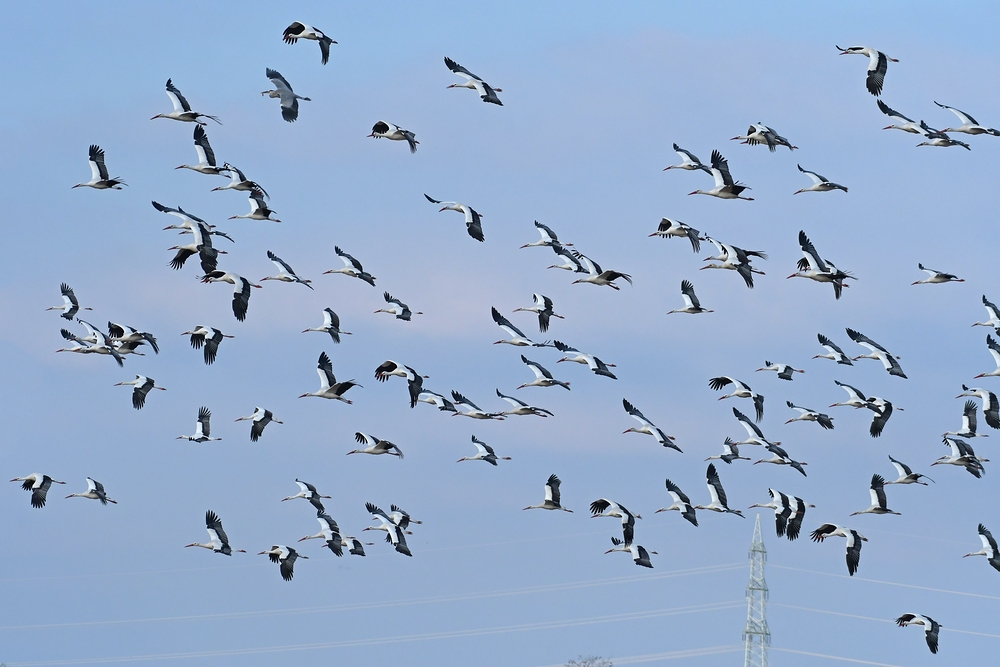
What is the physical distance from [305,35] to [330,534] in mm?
17036

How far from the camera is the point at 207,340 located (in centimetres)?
5762

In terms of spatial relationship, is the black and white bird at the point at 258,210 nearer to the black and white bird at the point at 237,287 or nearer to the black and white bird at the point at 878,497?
the black and white bird at the point at 237,287

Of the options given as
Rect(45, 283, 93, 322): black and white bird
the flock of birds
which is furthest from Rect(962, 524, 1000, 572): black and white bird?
Rect(45, 283, 93, 322): black and white bird

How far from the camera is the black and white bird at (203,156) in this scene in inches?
2269

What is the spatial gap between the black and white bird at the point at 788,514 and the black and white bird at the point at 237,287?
16.0 m

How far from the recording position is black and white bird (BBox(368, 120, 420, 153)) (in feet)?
179

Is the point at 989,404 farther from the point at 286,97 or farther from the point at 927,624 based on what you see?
the point at 286,97

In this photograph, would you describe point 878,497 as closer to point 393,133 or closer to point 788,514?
point 788,514

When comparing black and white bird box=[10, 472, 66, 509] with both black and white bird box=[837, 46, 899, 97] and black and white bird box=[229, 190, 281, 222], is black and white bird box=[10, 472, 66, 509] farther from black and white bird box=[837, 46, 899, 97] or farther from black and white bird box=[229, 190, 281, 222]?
black and white bird box=[837, 46, 899, 97]

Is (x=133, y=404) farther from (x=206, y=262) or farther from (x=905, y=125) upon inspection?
(x=905, y=125)

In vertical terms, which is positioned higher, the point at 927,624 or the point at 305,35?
the point at 305,35

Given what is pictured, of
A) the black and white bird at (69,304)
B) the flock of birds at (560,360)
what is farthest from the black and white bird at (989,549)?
the black and white bird at (69,304)

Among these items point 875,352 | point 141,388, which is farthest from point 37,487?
point 875,352

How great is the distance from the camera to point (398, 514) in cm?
6200
